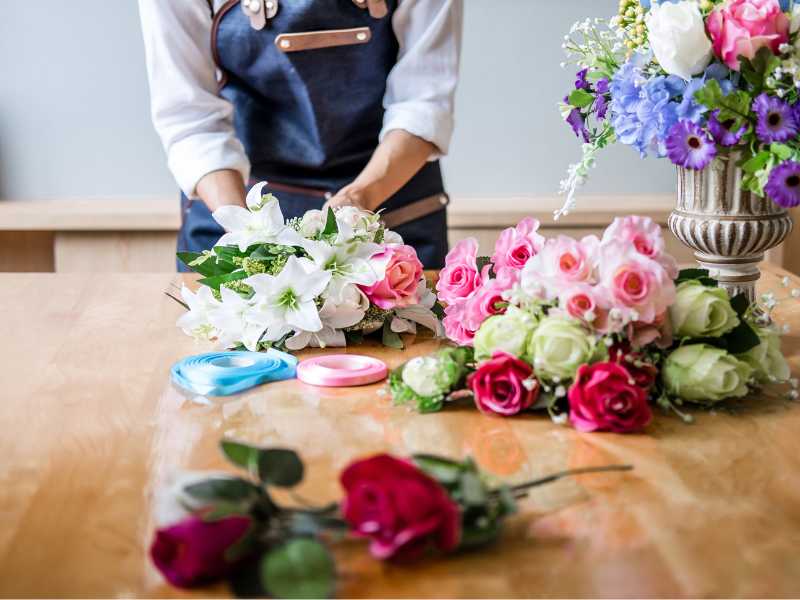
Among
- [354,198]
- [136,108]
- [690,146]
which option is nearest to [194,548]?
[690,146]

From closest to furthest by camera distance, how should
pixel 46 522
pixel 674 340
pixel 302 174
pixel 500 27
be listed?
pixel 46 522 < pixel 674 340 < pixel 302 174 < pixel 500 27

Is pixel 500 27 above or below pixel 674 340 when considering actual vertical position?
above

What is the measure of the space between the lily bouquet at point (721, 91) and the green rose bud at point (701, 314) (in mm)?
177

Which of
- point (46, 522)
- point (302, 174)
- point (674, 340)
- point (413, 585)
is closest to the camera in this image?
point (413, 585)

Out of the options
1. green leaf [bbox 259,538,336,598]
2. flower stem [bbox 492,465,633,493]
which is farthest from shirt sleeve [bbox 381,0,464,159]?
green leaf [bbox 259,538,336,598]

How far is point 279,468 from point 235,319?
1.80 feet

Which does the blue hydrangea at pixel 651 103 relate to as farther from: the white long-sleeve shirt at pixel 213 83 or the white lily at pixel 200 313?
the white long-sleeve shirt at pixel 213 83

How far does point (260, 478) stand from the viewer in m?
0.73

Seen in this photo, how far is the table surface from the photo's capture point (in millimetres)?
723

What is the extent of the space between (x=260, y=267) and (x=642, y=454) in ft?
1.84

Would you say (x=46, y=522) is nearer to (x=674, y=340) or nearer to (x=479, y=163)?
(x=674, y=340)

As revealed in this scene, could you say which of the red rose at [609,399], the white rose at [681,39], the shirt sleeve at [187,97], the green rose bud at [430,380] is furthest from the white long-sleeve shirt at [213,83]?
the red rose at [609,399]

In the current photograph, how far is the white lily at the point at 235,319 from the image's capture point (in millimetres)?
1255

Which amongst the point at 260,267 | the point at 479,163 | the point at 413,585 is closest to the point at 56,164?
the point at 479,163
